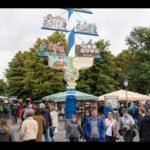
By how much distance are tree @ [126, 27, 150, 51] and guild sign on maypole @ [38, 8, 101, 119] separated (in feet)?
146

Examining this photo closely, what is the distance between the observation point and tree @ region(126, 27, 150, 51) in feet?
238

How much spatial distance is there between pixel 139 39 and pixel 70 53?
46.2m

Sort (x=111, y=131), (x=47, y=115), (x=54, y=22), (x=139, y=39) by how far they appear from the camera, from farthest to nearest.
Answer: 1. (x=139, y=39)
2. (x=54, y=22)
3. (x=47, y=115)
4. (x=111, y=131)

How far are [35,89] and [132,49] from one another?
1665cm

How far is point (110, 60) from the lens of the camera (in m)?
69.5

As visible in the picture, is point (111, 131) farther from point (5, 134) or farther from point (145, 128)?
point (5, 134)

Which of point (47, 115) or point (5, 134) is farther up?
point (47, 115)

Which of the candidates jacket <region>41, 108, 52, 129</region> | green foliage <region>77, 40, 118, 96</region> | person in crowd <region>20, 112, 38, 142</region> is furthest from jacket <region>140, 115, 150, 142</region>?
green foliage <region>77, 40, 118, 96</region>

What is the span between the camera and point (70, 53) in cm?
2809

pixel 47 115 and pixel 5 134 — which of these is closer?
pixel 5 134

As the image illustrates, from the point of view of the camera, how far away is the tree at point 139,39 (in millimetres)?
72688

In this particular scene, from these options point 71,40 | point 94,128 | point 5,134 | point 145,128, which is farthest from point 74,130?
point 71,40
